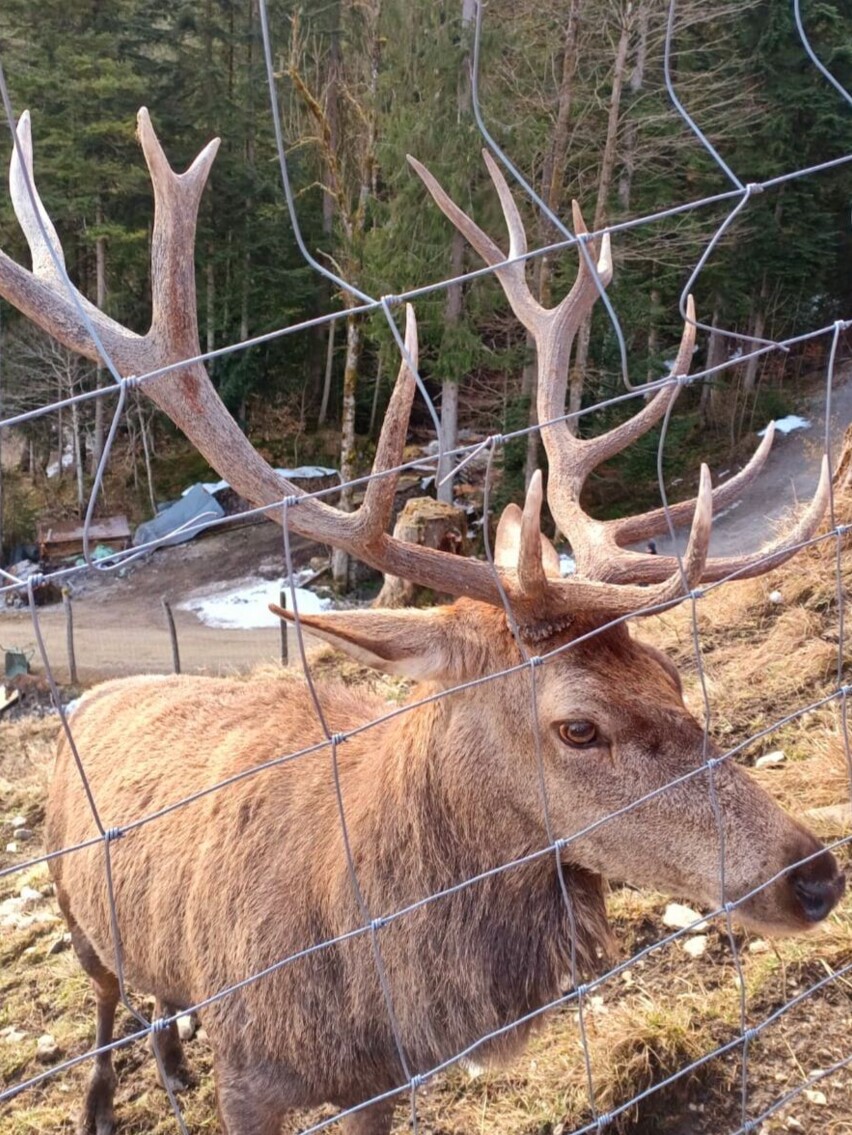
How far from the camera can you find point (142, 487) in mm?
22547

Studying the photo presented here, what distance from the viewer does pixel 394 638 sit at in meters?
2.13

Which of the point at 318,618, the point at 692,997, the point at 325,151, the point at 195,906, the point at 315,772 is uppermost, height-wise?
the point at 325,151

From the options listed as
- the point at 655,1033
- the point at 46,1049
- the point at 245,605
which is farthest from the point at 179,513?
the point at 655,1033

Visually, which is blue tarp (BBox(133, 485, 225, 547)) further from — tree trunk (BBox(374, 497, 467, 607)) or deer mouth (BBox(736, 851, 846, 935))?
deer mouth (BBox(736, 851, 846, 935))

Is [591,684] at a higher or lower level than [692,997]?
higher

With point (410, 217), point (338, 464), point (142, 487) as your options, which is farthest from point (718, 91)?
point (142, 487)

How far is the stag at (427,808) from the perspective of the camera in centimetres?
208

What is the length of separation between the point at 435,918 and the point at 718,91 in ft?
62.1

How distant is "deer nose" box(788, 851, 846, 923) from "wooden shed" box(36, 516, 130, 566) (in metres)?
19.3

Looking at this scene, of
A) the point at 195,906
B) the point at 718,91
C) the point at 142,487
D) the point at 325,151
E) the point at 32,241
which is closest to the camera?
the point at 32,241

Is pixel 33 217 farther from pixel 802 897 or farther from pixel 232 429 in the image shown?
pixel 802 897

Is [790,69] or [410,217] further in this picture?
[790,69]

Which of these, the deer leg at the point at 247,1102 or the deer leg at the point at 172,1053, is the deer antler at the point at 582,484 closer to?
the deer leg at the point at 247,1102

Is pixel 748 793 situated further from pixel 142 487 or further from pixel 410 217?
pixel 142 487
